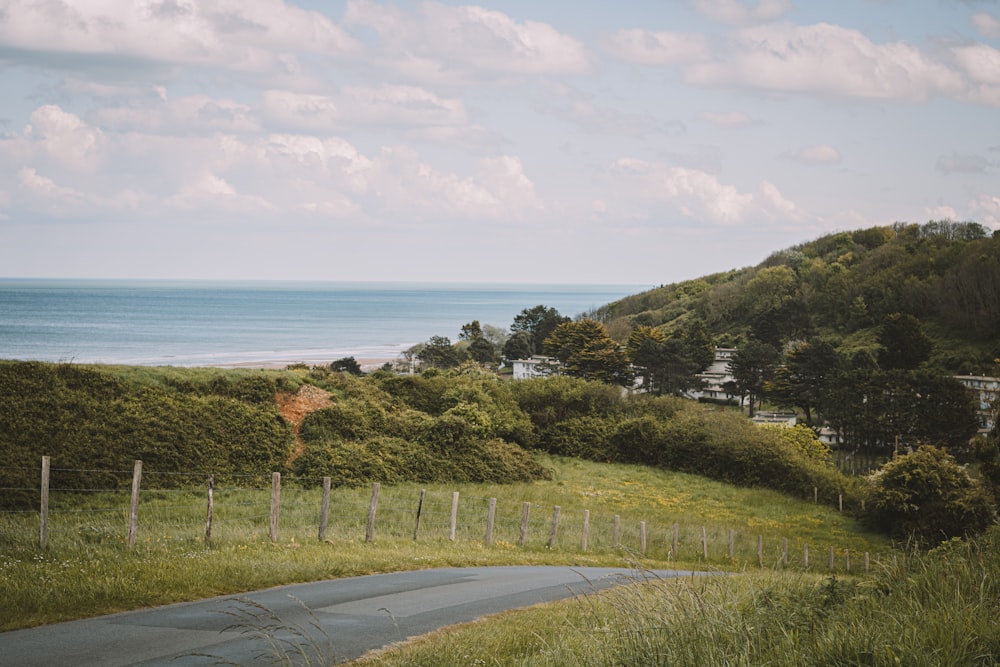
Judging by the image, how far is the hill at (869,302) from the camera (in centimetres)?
10410

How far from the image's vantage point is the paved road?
8789 mm

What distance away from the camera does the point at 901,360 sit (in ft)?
317

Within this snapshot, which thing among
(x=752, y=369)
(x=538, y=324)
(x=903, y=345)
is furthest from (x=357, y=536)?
(x=538, y=324)

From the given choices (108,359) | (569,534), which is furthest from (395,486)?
(108,359)

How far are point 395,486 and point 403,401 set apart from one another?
10600 mm

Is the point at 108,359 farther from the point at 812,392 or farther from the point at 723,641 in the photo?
the point at 723,641

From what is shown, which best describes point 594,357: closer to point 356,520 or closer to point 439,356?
point 439,356

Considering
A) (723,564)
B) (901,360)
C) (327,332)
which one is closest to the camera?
(723,564)

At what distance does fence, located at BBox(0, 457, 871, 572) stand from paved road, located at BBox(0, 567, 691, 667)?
15.2ft

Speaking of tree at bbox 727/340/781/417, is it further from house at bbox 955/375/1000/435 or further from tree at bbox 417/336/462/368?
tree at bbox 417/336/462/368

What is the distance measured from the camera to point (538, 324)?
409ft

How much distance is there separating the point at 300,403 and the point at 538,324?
87.2 meters

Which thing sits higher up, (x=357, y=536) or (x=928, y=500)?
(x=357, y=536)

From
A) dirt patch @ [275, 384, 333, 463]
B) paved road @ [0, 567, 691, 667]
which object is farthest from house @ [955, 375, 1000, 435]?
paved road @ [0, 567, 691, 667]
